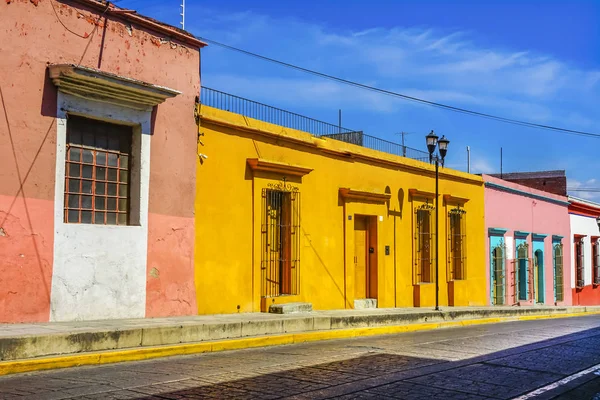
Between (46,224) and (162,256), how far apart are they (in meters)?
2.44

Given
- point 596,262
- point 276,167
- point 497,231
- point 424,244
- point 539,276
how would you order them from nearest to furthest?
point 276,167
point 424,244
point 497,231
point 539,276
point 596,262

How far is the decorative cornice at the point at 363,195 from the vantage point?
1788 cm

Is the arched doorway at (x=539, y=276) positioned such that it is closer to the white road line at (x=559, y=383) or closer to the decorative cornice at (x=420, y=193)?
the decorative cornice at (x=420, y=193)

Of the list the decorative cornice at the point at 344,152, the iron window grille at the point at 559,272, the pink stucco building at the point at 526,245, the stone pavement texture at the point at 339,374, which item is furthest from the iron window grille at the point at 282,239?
the iron window grille at the point at 559,272

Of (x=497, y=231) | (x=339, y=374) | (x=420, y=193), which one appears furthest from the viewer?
(x=497, y=231)

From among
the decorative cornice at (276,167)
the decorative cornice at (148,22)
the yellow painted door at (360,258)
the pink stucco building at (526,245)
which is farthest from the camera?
the pink stucco building at (526,245)

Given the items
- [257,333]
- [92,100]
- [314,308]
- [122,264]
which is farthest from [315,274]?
[92,100]

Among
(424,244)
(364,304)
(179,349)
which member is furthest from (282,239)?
(424,244)

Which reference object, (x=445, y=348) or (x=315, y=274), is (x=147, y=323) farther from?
(x=315, y=274)

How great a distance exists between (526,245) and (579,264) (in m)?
6.49

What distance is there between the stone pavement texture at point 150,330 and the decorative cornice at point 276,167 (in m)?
3.14

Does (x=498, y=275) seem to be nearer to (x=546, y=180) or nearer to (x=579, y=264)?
(x=579, y=264)

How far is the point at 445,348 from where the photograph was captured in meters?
11.2

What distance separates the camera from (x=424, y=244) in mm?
21781
